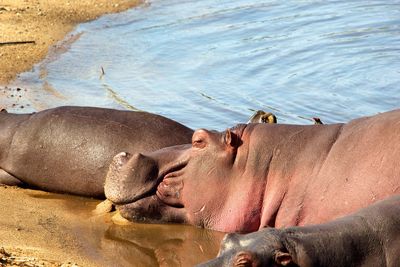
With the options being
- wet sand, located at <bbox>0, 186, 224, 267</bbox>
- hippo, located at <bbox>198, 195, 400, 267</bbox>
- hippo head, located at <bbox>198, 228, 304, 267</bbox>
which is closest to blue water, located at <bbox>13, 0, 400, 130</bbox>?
wet sand, located at <bbox>0, 186, 224, 267</bbox>

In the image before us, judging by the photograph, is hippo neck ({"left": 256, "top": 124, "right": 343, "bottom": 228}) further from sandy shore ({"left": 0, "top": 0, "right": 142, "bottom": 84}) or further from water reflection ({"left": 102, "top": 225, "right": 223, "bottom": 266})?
sandy shore ({"left": 0, "top": 0, "right": 142, "bottom": 84})

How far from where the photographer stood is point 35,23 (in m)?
14.8

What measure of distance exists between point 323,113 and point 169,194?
3.37 meters

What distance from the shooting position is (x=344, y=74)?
39.1ft

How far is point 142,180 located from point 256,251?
274 centimetres

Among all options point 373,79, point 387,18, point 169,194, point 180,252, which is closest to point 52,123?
point 169,194

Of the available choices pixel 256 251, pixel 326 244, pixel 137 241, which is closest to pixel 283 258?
pixel 256 251

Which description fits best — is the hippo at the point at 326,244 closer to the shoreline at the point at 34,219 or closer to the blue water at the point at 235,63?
the shoreline at the point at 34,219

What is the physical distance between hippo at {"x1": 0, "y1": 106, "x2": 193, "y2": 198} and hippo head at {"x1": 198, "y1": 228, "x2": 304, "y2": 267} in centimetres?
327

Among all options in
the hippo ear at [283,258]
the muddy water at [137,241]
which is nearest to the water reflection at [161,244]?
the muddy water at [137,241]

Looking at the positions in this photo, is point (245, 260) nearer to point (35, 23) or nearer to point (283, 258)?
point (283, 258)

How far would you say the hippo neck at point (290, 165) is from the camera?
267 inches

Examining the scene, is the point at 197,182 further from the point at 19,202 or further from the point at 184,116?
the point at 184,116

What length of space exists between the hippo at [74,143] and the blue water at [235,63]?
62.2 inches
